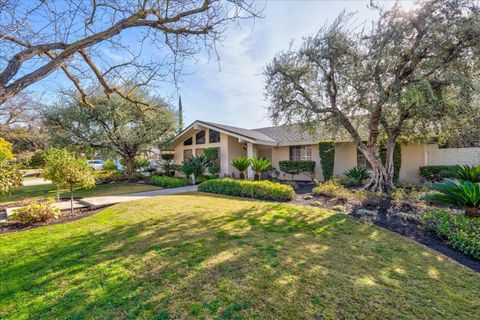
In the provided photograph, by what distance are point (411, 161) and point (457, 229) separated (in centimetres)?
983

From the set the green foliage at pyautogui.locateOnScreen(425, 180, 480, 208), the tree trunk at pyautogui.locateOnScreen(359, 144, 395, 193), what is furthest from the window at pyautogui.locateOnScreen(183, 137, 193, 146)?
the green foliage at pyautogui.locateOnScreen(425, 180, 480, 208)

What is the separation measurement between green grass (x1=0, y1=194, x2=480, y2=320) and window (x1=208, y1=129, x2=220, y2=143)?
1263cm

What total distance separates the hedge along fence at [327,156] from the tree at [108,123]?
1076cm

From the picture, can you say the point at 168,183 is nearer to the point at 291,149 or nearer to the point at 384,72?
the point at 291,149

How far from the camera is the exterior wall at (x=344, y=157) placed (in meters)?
16.0

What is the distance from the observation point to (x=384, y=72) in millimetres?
9016

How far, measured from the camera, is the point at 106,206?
9.44 m

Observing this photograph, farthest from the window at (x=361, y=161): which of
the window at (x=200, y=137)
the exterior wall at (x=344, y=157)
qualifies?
the window at (x=200, y=137)

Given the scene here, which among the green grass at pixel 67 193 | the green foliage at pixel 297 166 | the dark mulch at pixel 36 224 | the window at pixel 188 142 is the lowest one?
the dark mulch at pixel 36 224

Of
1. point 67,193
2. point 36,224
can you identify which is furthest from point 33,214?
point 67,193

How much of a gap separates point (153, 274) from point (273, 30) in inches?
290

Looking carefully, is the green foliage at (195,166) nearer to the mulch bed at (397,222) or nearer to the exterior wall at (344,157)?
the mulch bed at (397,222)

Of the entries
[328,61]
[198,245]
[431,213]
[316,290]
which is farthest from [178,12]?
[431,213]

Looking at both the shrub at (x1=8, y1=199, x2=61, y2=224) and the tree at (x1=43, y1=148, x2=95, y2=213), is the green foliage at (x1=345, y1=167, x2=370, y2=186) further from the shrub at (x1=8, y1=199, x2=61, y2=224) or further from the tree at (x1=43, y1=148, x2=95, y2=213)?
the shrub at (x1=8, y1=199, x2=61, y2=224)
